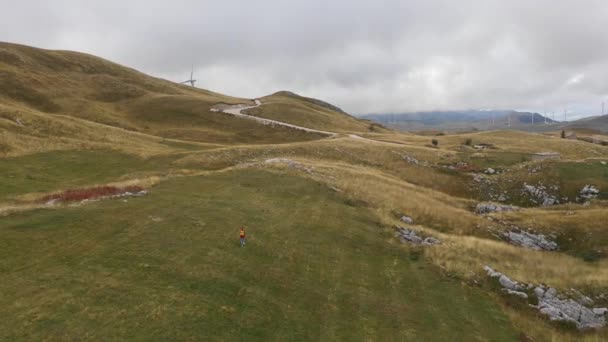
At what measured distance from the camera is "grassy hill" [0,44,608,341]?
1878cm

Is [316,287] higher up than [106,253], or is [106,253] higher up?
[106,253]

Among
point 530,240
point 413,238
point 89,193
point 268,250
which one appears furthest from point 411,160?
point 89,193

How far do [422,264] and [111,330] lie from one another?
2196 centimetres

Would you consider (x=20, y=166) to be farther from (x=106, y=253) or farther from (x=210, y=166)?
(x=106, y=253)

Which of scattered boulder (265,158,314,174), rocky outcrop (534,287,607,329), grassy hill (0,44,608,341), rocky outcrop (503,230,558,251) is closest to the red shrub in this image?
grassy hill (0,44,608,341)

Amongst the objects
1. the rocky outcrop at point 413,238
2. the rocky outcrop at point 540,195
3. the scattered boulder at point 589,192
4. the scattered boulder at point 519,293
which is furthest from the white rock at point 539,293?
the scattered boulder at point 589,192

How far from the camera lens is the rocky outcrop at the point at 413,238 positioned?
34.4 metres

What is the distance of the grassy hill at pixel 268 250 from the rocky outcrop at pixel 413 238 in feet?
2.84

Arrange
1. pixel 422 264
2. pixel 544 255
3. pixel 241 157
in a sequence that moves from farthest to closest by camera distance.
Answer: pixel 241 157 → pixel 544 255 → pixel 422 264

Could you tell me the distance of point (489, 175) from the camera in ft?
218

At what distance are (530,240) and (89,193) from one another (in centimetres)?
4353

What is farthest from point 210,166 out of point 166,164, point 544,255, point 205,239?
point 544,255

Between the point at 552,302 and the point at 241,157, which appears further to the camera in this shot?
the point at 241,157

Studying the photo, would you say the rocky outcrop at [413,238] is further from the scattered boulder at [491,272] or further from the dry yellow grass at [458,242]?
the scattered boulder at [491,272]
